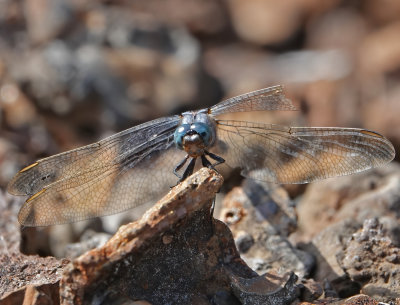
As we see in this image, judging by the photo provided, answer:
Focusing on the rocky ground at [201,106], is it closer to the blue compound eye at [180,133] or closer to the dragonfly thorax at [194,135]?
the dragonfly thorax at [194,135]

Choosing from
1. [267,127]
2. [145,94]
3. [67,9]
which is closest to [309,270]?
[267,127]

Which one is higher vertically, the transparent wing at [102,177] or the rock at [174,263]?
the transparent wing at [102,177]

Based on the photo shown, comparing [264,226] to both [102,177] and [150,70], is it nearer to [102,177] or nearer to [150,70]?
[102,177]

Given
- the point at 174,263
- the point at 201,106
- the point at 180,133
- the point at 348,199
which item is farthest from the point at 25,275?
the point at 201,106

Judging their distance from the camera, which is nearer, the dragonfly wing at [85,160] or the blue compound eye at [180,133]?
the dragonfly wing at [85,160]

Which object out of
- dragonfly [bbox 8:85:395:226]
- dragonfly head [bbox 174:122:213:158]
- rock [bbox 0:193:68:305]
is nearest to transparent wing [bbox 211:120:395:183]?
dragonfly [bbox 8:85:395:226]

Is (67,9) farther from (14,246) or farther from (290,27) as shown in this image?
(14,246)

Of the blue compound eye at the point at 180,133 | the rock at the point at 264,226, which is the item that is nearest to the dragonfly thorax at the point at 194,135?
the blue compound eye at the point at 180,133
